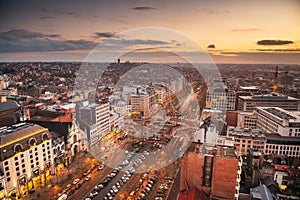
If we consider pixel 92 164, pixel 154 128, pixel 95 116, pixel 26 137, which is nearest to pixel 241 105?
pixel 154 128

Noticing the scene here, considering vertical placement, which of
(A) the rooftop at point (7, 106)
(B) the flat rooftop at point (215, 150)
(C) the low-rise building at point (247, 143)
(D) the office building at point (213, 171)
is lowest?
(C) the low-rise building at point (247, 143)

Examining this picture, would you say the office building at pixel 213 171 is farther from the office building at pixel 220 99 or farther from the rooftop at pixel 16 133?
the office building at pixel 220 99

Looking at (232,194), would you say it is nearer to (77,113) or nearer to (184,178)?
(184,178)

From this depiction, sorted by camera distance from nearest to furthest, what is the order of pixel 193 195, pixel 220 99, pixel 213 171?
pixel 193 195
pixel 213 171
pixel 220 99

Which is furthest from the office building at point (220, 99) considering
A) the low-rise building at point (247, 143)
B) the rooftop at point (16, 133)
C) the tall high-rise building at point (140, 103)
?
the rooftop at point (16, 133)

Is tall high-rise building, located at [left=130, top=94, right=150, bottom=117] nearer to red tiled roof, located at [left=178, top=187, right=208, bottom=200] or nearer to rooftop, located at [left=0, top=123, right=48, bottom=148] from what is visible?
rooftop, located at [left=0, top=123, right=48, bottom=148]

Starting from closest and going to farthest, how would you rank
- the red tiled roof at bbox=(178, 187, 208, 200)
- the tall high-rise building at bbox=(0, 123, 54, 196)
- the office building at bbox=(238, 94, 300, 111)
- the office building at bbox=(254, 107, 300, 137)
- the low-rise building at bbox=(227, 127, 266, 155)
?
1. the red tiled roof at bbox=(178, 187, 208, 200)
2. the tall high-rise building at bbox=(0, 123, 54, 196)
3. the low-rise building at bbox=(227, 127, 266, 155)
4. the office building at bbox=(254, 107, 300, 137)
5. the office building at bbox=(238, 94, 300, 111)

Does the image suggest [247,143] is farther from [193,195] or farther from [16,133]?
[16,133]

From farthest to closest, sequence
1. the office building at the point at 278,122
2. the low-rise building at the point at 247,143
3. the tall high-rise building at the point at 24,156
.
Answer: the office building at the point at 278,122, the low-rise building at the point at 247,143, the tall high-rise building at the point at 24,156

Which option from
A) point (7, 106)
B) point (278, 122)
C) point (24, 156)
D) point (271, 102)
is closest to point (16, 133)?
point (24, 156)

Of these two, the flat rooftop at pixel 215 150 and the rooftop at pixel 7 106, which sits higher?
the rooftop at pixel 7 106

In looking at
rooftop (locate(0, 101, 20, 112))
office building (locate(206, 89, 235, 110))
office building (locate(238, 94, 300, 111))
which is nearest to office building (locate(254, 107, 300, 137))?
office building (locate(238, 94, 300, 111))
